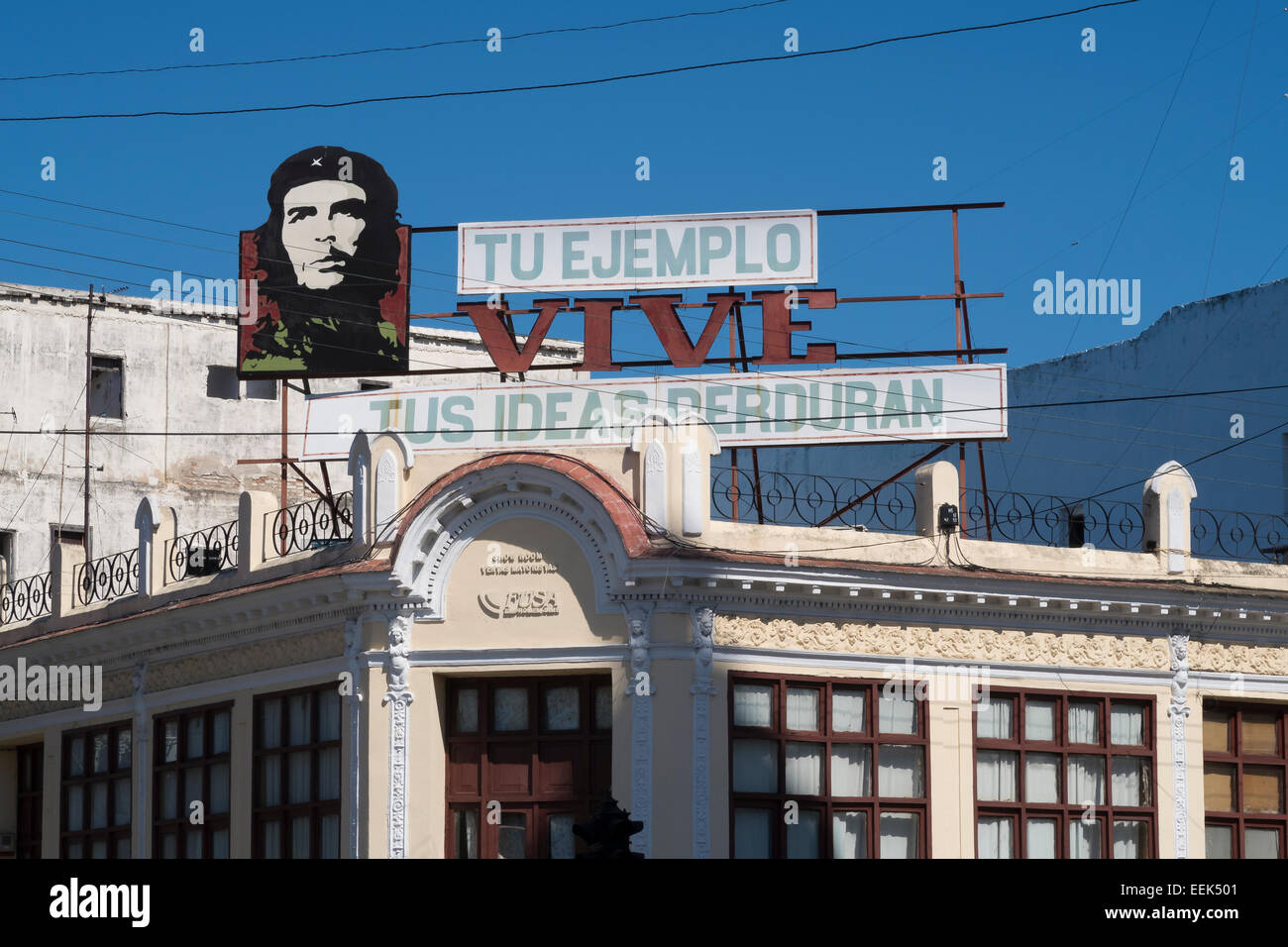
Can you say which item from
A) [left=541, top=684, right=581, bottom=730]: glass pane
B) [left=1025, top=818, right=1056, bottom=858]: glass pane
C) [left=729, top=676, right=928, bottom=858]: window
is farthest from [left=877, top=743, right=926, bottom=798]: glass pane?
[left=541, top=684, right=581, bottom=730]: glass pane

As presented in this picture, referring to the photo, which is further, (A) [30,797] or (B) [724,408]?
(A) [30,797]

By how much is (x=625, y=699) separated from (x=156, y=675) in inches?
302

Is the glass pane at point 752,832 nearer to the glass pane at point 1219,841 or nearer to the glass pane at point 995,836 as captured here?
the glass pane at point 995,836

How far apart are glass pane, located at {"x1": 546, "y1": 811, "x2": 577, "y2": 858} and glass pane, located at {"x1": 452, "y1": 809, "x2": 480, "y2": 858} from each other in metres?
0.86

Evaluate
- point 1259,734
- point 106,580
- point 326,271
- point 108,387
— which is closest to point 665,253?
point 326,271

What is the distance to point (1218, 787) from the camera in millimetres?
25422

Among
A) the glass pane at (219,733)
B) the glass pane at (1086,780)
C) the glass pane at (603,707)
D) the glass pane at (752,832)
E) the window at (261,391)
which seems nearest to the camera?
the glass pane at (752,832)

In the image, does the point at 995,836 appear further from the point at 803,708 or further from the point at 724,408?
the point at 724,408

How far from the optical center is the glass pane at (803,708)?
23.2 meters

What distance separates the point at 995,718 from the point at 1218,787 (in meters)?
3.49

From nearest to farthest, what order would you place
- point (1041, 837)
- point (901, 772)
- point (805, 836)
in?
point (805, 836)
point (901, 772)
point (1041, 837)

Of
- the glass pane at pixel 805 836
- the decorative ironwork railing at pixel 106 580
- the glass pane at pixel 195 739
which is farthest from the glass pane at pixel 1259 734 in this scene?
the decorative ironwork railing at pixel 106 580

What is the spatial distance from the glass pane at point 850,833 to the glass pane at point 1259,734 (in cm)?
569

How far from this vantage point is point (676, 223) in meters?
27.4
